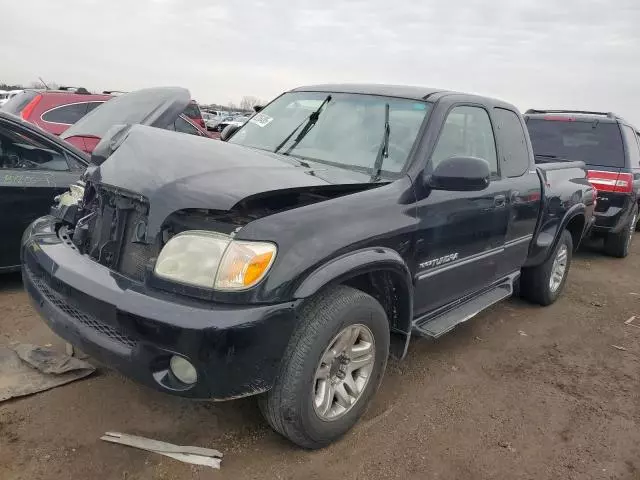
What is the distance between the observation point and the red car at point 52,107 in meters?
7.83

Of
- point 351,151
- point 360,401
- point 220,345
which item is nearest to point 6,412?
point 220,345

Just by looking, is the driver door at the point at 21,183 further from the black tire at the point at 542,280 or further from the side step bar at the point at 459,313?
the black tire at the point at 542,280

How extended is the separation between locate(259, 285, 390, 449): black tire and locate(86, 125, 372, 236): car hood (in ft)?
1.84

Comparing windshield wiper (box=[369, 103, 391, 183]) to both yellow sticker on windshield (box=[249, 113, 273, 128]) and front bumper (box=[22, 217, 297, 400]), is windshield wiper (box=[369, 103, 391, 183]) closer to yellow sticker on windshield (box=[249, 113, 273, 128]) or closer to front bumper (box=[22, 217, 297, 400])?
yellow sticker on windshield (box=[249, 113, 273, 128])

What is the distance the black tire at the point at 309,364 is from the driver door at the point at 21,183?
115 inches

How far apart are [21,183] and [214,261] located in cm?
287

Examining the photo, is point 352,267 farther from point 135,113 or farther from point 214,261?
point 135,113

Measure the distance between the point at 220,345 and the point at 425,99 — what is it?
85.9 inches

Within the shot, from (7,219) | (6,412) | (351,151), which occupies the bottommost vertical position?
(6,412)

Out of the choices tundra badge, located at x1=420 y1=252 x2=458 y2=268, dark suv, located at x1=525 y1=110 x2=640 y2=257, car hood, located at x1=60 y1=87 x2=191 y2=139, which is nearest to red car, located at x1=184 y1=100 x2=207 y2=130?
car hood, located at x1=60 y1=87 x2=191 y2=139

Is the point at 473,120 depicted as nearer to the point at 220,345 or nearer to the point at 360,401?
the point at 360,401

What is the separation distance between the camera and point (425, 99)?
11.3 feet

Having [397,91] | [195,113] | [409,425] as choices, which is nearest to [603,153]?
[397,91]

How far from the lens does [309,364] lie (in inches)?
92.4
